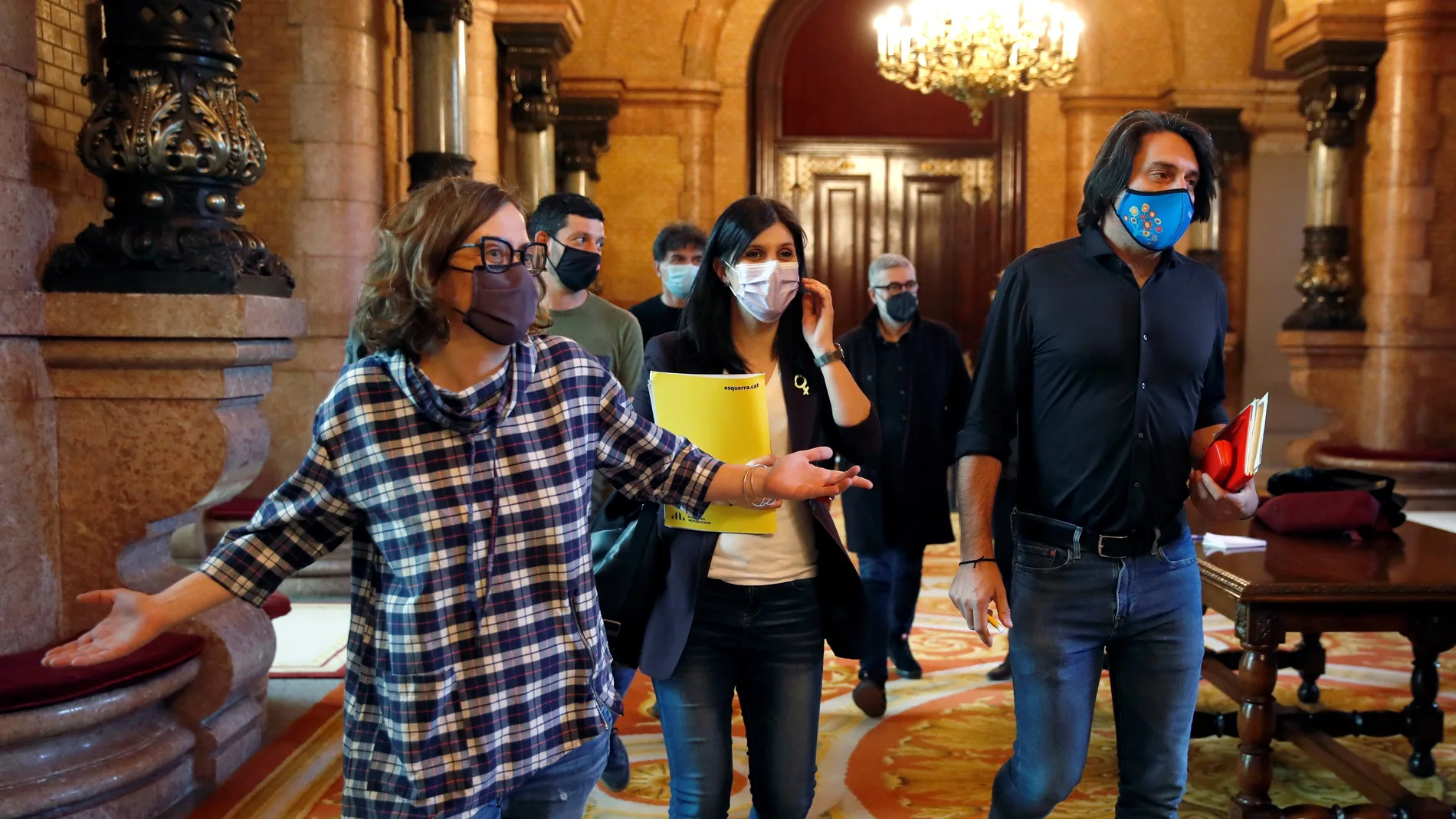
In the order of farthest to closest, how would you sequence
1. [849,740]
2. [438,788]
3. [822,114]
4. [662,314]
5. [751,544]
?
[822,114] → [662,314] → [849,740] → [751,544] → [438,788]

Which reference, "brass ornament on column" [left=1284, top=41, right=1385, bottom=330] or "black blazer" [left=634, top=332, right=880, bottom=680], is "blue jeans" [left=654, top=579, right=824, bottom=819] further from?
"brass ornament on column" [left=1284, top=41, right=1385, bottom=330]

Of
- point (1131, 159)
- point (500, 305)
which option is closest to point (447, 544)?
point (500, 305)

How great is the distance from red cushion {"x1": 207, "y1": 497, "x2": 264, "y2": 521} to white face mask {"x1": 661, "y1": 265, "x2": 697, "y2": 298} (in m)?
2.63

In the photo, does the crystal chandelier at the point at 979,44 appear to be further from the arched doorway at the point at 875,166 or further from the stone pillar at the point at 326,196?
the stone pillar at the point at 326,196

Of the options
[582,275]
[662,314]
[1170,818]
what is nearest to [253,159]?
[582,275]

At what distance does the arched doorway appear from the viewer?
39.3 ft

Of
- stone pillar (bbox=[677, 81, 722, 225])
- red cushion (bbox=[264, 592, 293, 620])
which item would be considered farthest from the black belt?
stone pillar (bbox=[677, 81, 722, 225])

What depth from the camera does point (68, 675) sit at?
123 inches

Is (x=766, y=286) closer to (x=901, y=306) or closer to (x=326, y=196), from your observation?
(x=901, y=306)

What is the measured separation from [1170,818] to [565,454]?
1512 mm

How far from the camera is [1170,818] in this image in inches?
100

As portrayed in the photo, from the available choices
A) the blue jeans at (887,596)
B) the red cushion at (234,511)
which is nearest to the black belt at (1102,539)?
the blue jeans at (887,596)

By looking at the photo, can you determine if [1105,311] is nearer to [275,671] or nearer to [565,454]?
[565,454]

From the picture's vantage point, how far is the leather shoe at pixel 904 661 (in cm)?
503
